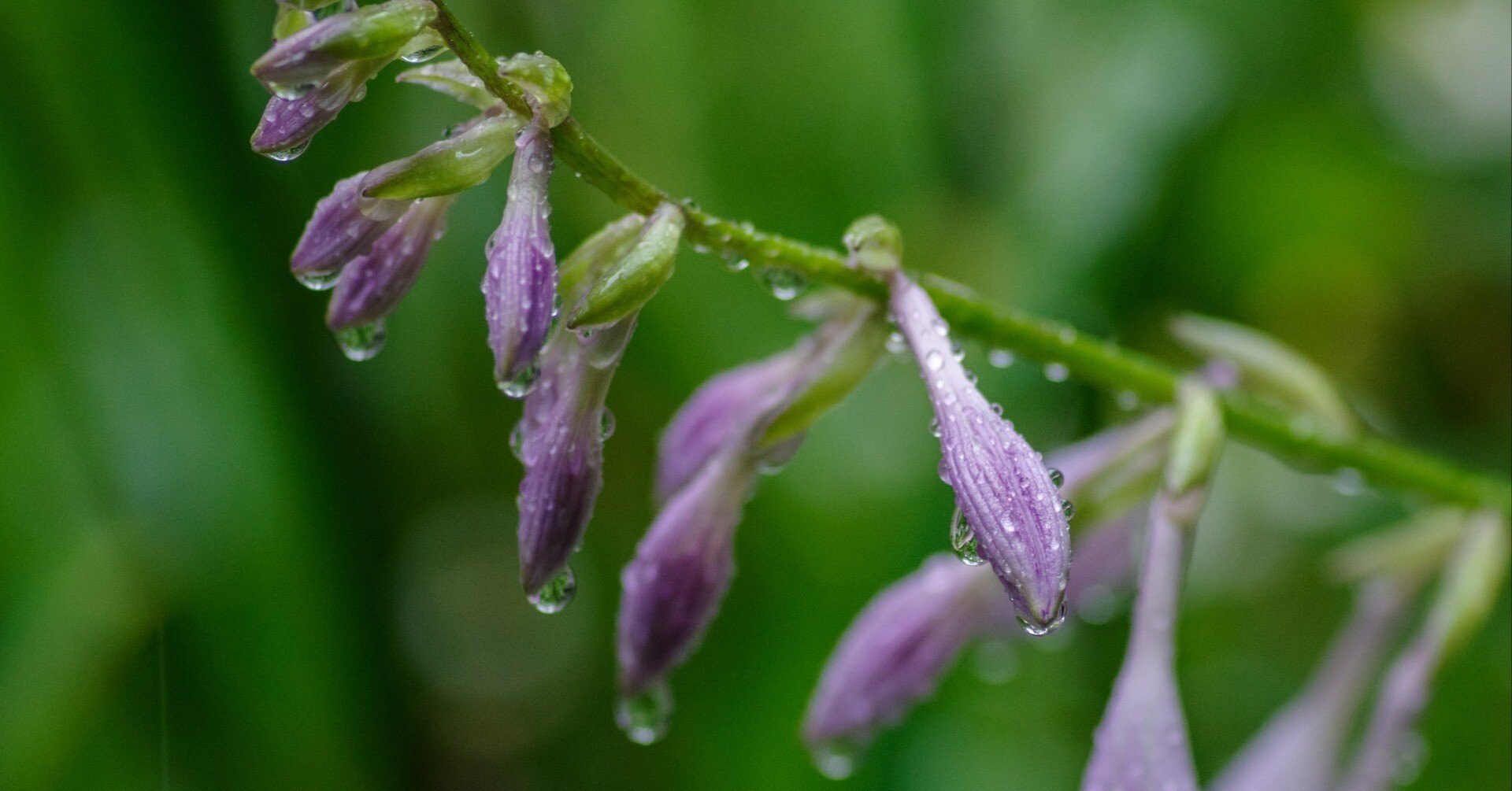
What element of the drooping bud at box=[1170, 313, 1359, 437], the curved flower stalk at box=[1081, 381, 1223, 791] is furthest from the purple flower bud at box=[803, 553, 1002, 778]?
the drooping bud at box=[1170, 313, 1359, 437]

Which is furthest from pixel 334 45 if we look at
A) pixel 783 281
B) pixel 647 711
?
pixel 647 711

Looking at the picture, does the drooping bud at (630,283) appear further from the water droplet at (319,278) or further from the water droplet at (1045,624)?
the water droplet at (1045,624)

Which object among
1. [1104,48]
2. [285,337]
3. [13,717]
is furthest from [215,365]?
[1104,48]

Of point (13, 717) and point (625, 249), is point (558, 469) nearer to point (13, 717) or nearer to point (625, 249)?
point (625, 249)

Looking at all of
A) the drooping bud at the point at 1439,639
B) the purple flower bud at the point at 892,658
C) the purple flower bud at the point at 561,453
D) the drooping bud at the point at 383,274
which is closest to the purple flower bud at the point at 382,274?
the drooping bud at the point at 383,274

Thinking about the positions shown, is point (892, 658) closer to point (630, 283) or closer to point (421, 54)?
point (630, 283)
